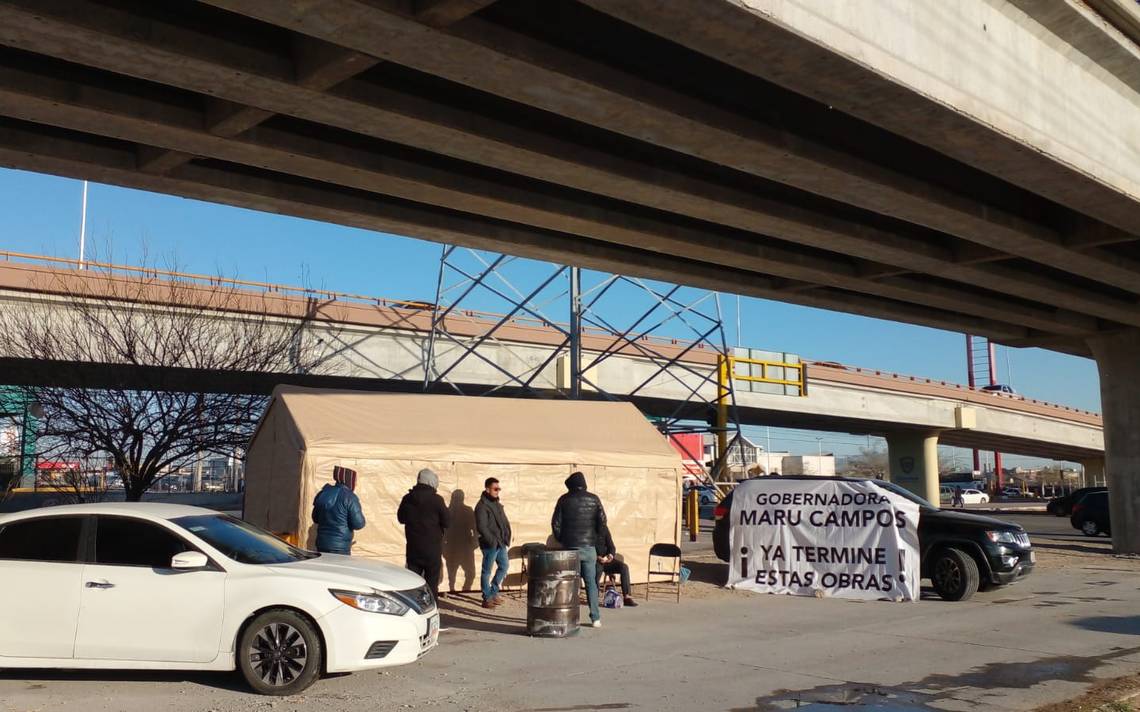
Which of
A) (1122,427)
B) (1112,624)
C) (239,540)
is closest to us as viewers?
(239,540)

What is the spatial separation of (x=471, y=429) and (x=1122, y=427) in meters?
18.4

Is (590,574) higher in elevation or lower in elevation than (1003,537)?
lower

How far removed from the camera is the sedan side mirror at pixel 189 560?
7.42 metres

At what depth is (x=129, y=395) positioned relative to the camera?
1777cm

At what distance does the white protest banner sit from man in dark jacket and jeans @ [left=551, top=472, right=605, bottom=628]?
440 centimetres

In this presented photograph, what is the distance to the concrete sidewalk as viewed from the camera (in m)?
7.25

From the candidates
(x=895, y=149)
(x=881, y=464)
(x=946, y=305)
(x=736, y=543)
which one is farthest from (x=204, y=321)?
(x=881, y=464)

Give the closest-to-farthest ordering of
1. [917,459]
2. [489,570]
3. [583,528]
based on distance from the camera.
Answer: [583,528] < [489,570] < [917,459]

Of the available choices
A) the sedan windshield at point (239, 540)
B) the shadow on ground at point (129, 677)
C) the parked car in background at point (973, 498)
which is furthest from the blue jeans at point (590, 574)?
the parked car in background at point (973, 498)

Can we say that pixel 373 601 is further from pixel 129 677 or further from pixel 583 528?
pixel 583 528

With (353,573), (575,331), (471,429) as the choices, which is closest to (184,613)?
(353,573)

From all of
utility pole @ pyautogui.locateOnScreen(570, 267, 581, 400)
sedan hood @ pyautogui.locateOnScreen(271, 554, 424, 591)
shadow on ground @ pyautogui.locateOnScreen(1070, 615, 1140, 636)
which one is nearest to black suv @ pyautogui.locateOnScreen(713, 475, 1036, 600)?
shadow on ground @ pyautogui.locateOnScreen(1070, 615, 1140, 636)

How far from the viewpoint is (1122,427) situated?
79.2ft

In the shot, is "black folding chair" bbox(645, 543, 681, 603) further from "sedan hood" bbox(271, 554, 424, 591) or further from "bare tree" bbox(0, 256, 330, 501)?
"bare tree" bbox(0, 256, 330, 501)
